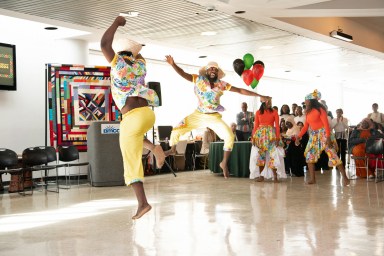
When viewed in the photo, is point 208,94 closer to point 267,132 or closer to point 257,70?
point 267,132

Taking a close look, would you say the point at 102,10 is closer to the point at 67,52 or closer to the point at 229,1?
the point at 229,1

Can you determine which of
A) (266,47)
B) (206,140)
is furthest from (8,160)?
(266,47)

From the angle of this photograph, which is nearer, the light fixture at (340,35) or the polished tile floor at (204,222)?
the polished tile floor at (204,222)

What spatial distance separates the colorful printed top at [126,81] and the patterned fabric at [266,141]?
5.87 metres

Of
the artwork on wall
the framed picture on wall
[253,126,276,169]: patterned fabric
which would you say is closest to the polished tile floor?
[253,126,276,169]: patterned fabric

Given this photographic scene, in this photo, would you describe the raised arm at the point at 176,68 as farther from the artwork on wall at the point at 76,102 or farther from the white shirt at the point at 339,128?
the white shirt at the point at 339,128

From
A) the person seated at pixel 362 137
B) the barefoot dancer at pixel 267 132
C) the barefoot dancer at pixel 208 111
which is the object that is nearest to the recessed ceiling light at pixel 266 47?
the person seated at pixel 362 137

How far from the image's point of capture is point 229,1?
32.2 feet

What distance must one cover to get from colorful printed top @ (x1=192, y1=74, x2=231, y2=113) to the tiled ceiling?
2.54 metres

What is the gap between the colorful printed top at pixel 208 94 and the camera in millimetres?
7277

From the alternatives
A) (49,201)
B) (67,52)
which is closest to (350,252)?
(49,201)

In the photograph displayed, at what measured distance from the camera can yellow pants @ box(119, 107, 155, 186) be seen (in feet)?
17.4

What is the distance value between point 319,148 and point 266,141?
1334mm

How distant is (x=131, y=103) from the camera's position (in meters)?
5.39
